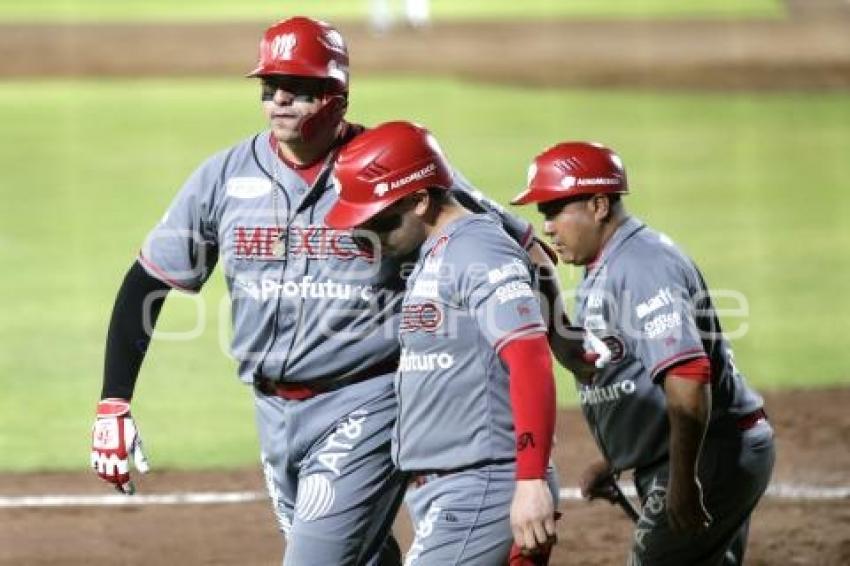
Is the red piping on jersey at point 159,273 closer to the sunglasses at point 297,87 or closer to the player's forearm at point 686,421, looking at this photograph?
the sunglasses at point 297,87

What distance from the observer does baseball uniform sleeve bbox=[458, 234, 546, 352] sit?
4750 millimetres

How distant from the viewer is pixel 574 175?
559cm

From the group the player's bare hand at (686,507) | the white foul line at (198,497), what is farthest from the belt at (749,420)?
the white foul line at (198,497)

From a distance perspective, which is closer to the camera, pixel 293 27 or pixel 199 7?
pixel 293 27

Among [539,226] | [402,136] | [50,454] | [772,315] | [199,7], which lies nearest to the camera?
[402,136]

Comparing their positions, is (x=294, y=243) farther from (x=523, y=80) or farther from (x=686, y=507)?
(x=523, y=80)

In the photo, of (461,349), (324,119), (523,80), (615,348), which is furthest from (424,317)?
(523,80)

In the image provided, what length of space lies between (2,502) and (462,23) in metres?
26.6

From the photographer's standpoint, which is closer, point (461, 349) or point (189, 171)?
point (461, 349)

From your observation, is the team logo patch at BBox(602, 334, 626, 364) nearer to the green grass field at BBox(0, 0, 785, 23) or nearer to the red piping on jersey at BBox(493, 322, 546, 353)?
the red piping on jersey at BBox(493, 322, 546, 353)

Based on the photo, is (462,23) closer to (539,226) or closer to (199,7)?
(199,7)

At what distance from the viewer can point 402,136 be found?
5074mm

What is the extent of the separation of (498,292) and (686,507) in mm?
1031

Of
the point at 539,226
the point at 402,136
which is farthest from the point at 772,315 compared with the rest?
the point at 402,136
